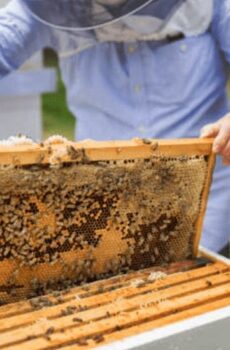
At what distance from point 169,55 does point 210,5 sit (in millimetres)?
269

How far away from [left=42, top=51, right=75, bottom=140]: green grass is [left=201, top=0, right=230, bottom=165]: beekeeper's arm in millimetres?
7249

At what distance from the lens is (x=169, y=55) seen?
2.41 meters

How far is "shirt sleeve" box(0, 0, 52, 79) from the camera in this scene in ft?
7.90

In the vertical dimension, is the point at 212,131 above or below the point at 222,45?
below

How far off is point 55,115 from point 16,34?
863 cm

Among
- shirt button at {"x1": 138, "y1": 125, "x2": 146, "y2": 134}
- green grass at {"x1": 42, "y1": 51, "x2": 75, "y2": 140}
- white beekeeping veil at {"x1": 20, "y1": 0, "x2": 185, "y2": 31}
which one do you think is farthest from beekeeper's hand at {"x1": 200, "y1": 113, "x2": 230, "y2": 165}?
green grass at {"x1": 42, "y1": 51, "x2": 75, "y2": 140}

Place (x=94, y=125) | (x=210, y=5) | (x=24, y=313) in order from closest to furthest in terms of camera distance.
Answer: (x=24, y=313) → (x=210, y=5) → (x=94, y=125)

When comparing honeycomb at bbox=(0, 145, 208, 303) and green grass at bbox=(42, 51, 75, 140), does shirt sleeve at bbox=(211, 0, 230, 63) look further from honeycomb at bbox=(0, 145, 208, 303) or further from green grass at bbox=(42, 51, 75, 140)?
green grass at bbox=(42, 51, 75, 140)

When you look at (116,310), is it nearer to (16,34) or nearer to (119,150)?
(119,150)

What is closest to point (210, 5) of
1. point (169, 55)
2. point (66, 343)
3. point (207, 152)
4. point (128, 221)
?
point (169, 55)

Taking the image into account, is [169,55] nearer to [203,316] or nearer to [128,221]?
[128,221]

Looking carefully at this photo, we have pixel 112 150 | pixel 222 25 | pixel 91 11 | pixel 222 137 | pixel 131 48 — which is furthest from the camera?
pixel 131 48

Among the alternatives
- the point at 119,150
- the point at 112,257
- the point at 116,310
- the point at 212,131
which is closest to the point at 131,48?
the point at 212,131

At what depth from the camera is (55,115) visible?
434 inches
